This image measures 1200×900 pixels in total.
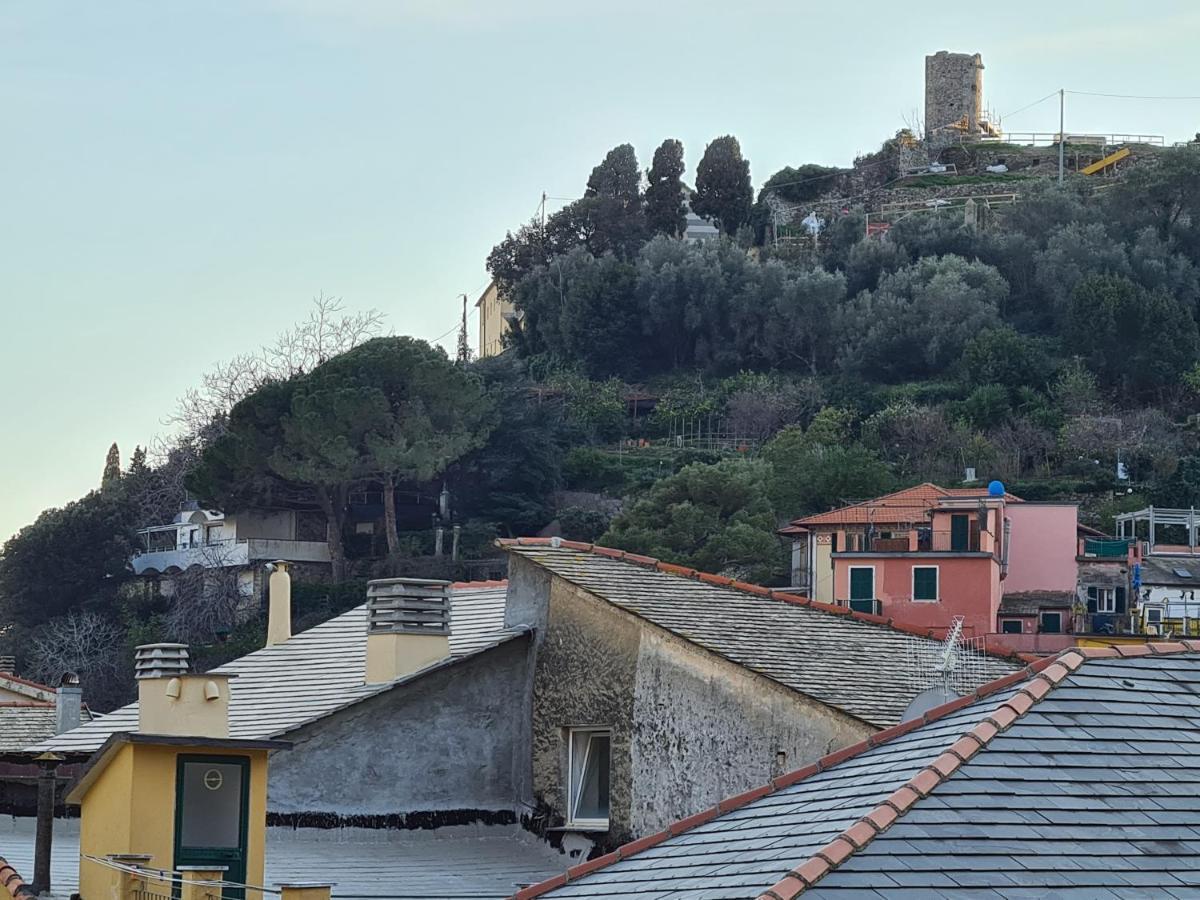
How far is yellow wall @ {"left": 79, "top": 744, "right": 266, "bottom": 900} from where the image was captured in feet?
51.0

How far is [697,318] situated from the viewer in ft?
305

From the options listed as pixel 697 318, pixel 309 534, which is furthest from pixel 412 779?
pixel 697 318

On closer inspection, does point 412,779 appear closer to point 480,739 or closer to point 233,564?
point 480,739

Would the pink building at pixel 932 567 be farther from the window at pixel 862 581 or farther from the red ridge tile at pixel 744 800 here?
the red ridge tile at pixel 744 800

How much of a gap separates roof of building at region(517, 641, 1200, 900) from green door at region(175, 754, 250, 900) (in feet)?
14.1

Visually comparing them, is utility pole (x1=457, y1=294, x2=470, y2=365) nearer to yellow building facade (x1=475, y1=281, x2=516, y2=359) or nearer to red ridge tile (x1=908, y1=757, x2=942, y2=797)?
yellow building facade (x1=475, y1=281, x2=516, y2=359)

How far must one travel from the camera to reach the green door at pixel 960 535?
2356 inches

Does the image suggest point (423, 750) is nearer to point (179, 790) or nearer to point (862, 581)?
point (179, 790)

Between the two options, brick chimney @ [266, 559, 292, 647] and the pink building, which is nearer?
brick chimney @ [266, 559, 292, 647]

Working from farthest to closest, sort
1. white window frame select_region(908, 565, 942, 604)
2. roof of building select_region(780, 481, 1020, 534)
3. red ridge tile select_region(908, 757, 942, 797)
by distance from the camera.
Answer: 1. roof of building select_region(780, 481, 1020, 534)
2. white window frame select_region(908, 565, 942, 604)
3. red ridge tile select_region(908, 757, 942, 797)

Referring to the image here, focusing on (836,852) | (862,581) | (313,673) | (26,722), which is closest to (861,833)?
(836,852)

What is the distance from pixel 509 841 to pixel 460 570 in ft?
180

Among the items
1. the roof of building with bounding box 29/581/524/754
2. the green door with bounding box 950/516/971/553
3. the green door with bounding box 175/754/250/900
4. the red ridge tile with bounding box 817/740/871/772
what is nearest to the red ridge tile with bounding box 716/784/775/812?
the red ridge tile with bounding box 817/740/871/772

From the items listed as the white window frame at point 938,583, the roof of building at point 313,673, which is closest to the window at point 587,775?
the roof of building at point 313,673
